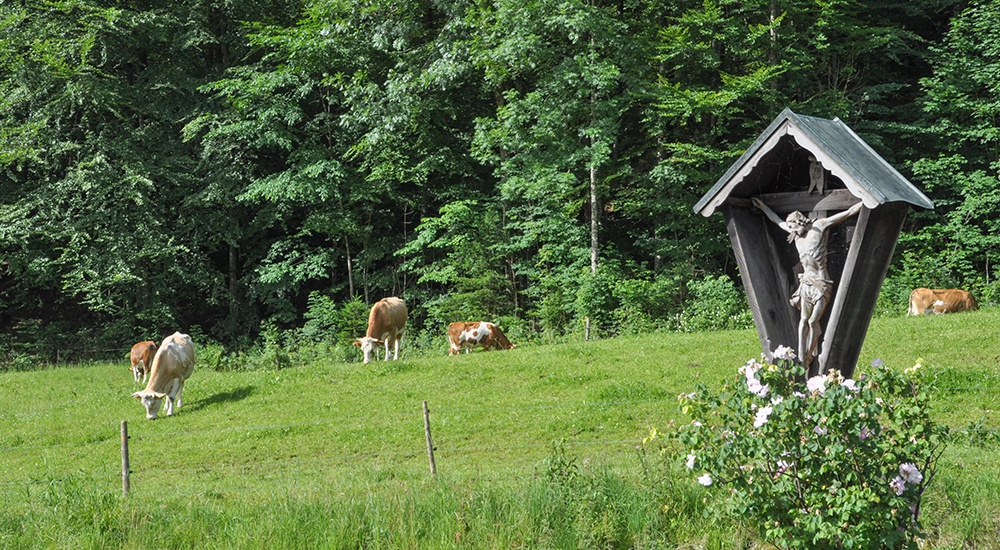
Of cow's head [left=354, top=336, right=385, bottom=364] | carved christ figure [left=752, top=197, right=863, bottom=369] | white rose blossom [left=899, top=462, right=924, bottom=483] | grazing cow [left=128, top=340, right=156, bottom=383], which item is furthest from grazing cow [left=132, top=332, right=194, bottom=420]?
white rose blossom [left=899, top=462, right=924, bottom=483]

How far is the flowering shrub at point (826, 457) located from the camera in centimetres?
513

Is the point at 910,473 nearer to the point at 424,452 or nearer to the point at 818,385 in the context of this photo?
the point at 818,385

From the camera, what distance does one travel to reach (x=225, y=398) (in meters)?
18.2

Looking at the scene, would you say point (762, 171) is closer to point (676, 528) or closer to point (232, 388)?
point (676, 528)

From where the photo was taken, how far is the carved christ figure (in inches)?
270

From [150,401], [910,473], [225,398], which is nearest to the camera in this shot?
[910,473]

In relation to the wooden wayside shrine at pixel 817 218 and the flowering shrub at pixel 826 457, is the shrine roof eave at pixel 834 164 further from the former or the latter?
the flowering shrub at pixel 826 457

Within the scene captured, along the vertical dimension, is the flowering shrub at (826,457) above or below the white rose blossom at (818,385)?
below

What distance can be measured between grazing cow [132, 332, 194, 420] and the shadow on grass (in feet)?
1.49

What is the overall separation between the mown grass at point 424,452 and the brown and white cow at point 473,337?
2237mm

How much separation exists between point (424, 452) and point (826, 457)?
851cm

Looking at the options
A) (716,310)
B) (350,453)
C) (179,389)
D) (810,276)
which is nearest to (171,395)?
(179,389)

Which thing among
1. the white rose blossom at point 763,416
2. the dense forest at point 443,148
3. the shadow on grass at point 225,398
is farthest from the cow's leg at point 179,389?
the white rose blossom at point 763,416

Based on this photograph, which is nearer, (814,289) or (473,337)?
(814,289)
